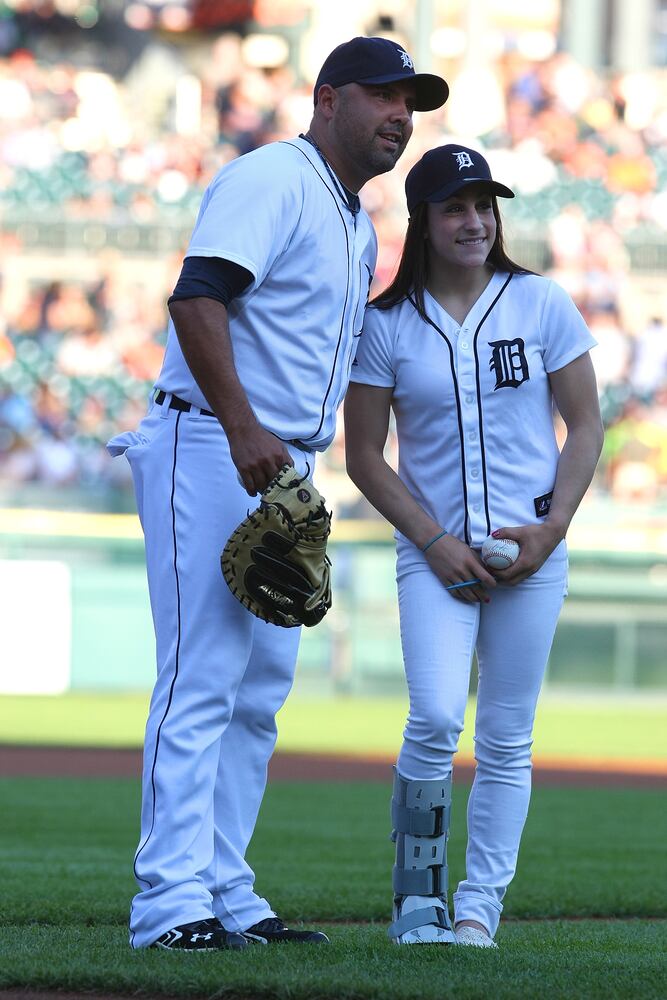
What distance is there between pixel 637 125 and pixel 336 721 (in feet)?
33.1

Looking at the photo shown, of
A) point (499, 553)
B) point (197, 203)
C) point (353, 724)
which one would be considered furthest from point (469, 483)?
point (197, 203)

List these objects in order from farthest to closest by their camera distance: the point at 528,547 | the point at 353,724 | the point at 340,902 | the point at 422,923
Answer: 1. the point at 353,724
2. the point at 340,902
3. the point at 528,547
4. the point at 422,923

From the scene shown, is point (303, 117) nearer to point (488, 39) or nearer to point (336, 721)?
point (488, 39)

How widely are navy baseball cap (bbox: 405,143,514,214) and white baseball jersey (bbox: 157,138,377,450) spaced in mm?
264

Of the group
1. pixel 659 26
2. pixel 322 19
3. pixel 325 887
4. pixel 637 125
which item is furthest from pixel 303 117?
pixel 325 887

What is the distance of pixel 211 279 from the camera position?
3.40 m

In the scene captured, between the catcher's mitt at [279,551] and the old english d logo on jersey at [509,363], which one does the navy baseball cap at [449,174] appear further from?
the catcher's mitt at [279,551]

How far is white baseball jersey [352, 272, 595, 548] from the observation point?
3.79 meters

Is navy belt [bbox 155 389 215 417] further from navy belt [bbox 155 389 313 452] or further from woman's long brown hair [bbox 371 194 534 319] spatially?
woman's long brown hair [bbox 371 194 534 319]

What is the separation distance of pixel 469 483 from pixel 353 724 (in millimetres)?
9303

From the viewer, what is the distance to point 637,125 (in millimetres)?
19859

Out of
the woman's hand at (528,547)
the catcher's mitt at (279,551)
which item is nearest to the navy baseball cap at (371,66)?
the catcher's mitt at (279,551)

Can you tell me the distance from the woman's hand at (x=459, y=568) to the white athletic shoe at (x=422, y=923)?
70 cm

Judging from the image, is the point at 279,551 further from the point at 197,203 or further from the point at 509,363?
the point at 197,203
